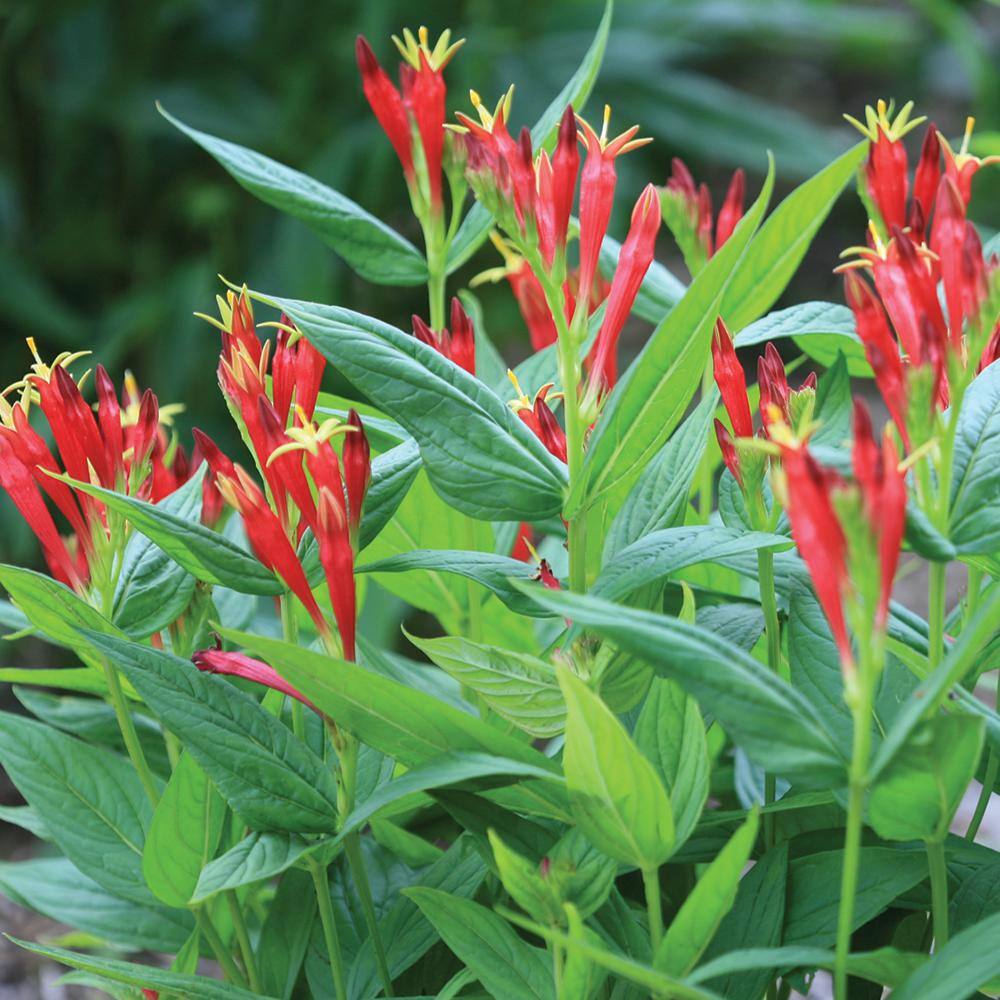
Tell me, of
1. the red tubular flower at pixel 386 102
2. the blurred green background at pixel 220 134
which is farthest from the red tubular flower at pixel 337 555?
the blurred green background at pixel 220 134

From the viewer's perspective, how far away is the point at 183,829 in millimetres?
465

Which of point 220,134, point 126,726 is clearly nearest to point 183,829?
point 126,726

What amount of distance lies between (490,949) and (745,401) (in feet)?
0.67

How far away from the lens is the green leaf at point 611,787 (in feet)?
1.19

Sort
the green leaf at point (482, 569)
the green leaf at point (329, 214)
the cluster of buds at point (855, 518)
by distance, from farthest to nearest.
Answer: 1. the green leaf at point (329, 214)
2. the green leaf at point (482, 569)
3. the cluster of buds at point (855, 518)

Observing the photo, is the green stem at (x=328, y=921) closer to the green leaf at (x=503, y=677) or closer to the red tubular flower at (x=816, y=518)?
the green leaf at (x=503, y=677)

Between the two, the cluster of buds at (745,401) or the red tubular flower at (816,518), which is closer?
the red tubular flower at (816,518)

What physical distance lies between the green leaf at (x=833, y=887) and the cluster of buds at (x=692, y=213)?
0.90ft

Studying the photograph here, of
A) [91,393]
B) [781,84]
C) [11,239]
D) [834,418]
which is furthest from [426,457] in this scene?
[781,84]

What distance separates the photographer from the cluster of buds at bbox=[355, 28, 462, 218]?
546mm

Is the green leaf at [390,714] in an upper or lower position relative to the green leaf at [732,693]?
lower

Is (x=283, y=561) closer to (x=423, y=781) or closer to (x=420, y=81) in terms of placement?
(x=423, y=781)

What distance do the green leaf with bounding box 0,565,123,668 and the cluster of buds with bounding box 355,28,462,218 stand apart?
0.22 m

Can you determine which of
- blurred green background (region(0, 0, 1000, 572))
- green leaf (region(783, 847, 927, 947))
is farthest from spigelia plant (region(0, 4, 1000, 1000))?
blurred green background (region(0, 0, 1000, 572))
